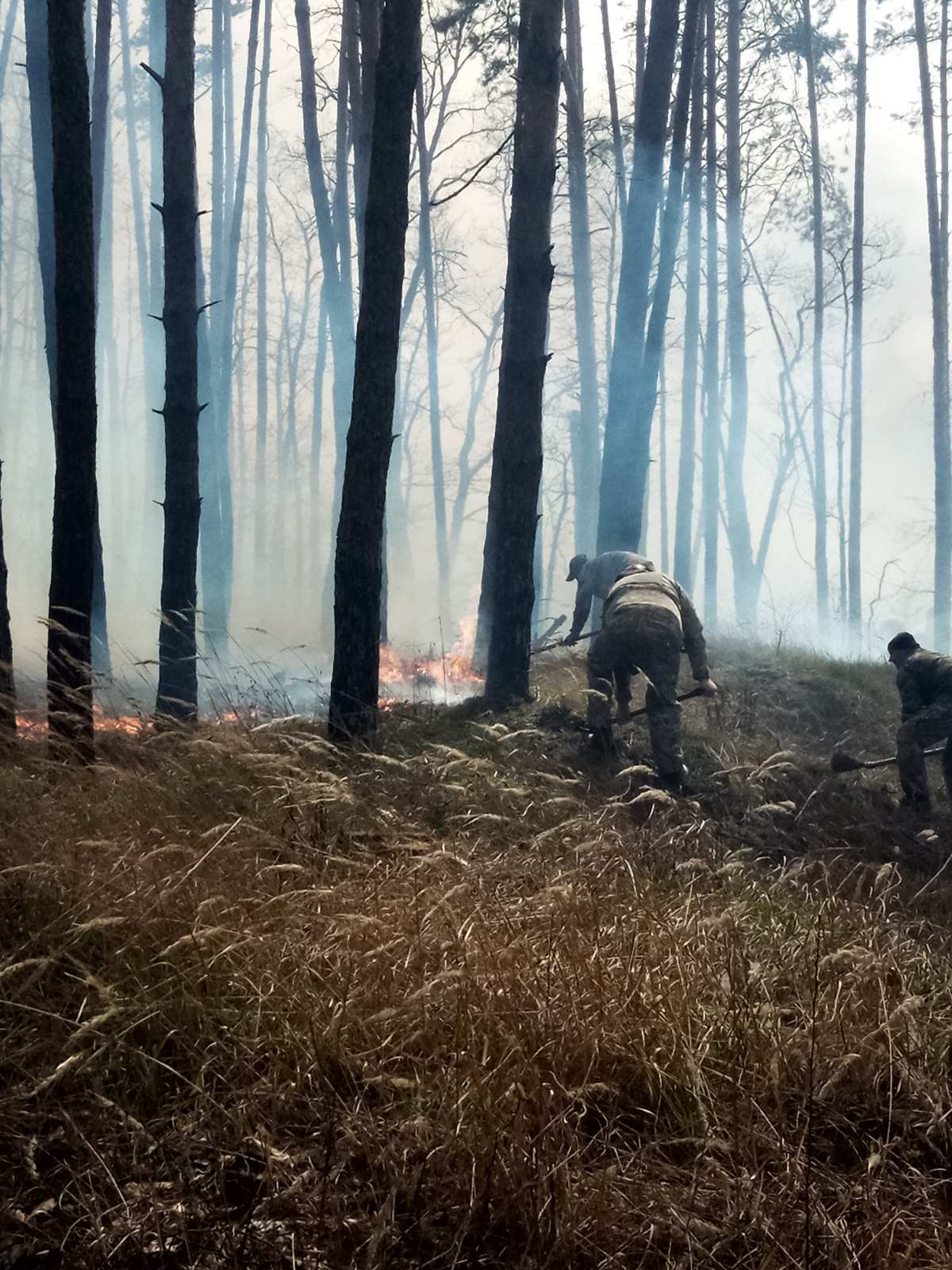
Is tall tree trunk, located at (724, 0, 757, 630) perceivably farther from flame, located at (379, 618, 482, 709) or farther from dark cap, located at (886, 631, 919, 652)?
dark cap, located at (886, 631, 919, 652)

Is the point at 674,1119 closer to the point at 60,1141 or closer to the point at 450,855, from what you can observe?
the point at 450,855

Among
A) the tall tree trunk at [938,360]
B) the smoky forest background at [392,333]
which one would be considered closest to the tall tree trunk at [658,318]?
the smoky forest background at [392,333]

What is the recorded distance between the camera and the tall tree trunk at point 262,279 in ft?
99.4

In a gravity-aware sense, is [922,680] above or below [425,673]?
above

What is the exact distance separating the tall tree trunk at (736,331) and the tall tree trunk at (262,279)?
1266cm

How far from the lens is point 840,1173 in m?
2.84

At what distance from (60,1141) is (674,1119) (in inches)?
62.3

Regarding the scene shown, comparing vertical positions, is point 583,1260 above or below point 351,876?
below

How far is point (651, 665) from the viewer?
855cm

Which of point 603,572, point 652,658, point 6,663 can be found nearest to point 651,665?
point 652,658

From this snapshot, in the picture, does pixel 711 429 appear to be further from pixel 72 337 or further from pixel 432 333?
pixel 72 337

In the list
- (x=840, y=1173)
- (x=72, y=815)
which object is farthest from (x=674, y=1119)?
(x=72, y=815)

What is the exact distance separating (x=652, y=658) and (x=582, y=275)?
18.1 meters

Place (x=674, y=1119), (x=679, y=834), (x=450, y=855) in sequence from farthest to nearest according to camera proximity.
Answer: (x=679, y=834) < (x=450, y=855) < (x=674, y=1119)
